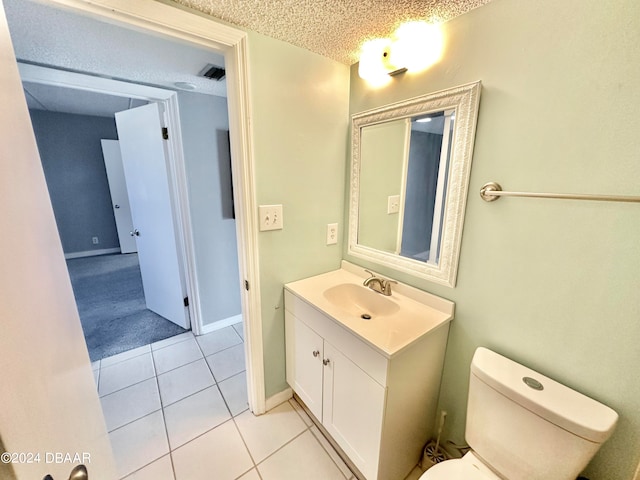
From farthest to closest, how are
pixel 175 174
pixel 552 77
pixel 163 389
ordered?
pixel 175 174
pixel 163 389
pixel 552 77

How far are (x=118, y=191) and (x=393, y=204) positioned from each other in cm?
502

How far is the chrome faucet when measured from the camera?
138 centimetres

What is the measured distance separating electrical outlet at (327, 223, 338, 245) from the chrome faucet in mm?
392

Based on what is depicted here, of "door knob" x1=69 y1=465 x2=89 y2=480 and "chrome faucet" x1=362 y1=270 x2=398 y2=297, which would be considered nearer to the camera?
"door knob" x1=69 y1=465 x2=89 y2=480

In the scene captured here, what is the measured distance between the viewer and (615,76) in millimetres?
750

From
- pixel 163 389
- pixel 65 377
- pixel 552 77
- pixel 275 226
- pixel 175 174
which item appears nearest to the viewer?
pixel 65 377

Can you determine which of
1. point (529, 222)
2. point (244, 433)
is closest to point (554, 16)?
point (529, 222)

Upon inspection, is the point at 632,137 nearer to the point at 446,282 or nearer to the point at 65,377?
the point at 446,282

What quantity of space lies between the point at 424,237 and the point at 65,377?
1.38 metres

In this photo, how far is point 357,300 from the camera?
1527 mm

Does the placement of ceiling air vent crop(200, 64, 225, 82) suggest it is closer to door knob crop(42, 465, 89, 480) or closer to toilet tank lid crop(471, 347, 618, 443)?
door knob crop(42, 465, 89, 480)

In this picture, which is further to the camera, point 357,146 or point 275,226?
point 357,146

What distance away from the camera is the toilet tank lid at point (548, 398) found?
0.76 metres

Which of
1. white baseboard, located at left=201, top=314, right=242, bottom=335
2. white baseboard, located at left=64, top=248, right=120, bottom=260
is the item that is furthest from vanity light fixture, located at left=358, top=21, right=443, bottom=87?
white baseboard, located at left=64, top=248, right=120, bottom=260
